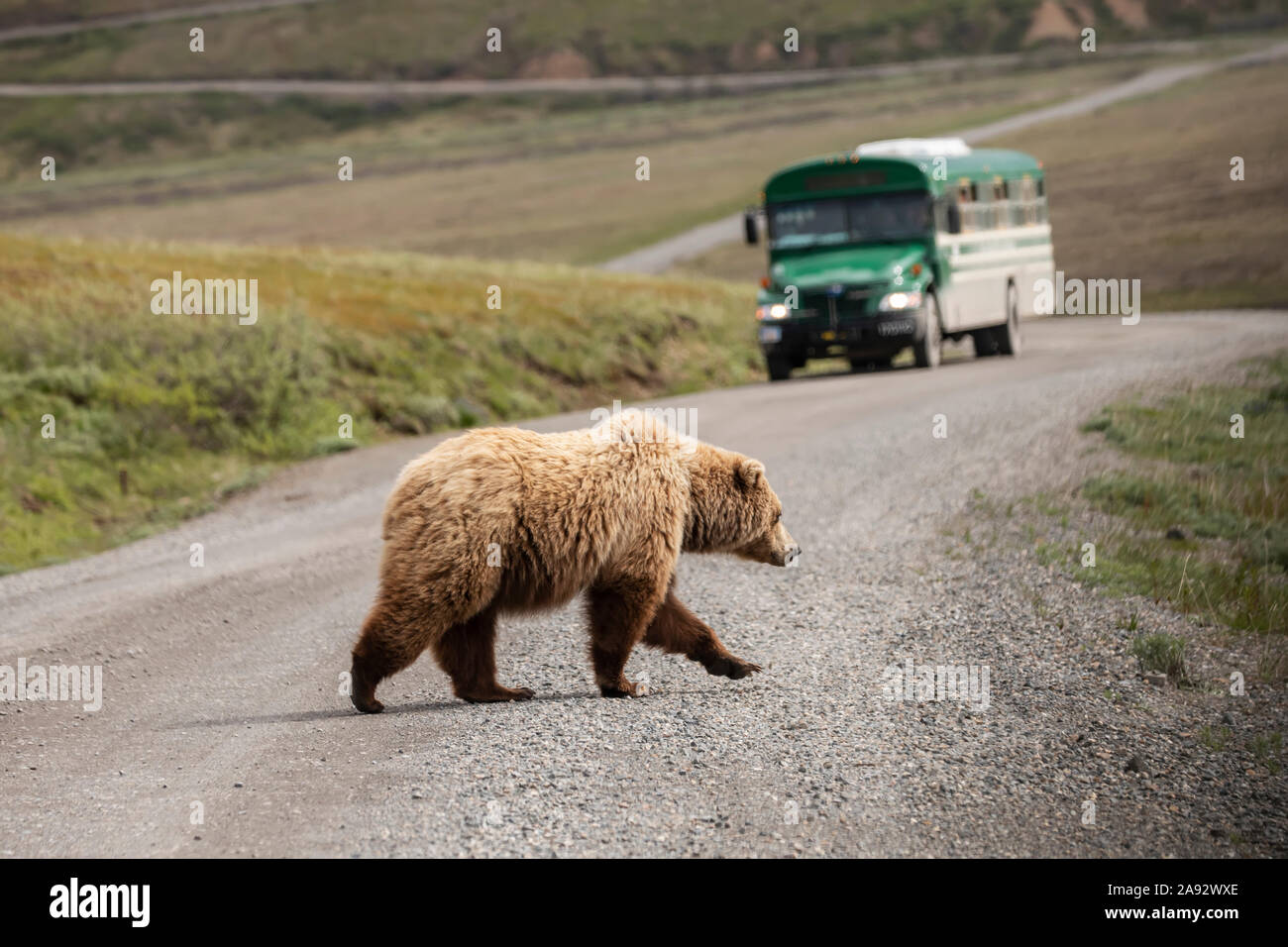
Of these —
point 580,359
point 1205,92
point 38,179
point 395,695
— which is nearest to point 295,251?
point 580,359

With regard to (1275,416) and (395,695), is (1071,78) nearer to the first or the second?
(1275,416)

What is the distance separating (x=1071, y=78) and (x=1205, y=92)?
27.4m

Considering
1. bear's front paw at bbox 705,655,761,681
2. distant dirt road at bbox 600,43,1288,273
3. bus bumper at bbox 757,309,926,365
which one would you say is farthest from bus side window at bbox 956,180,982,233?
distant dirt road at bbox 600,43,1288,273

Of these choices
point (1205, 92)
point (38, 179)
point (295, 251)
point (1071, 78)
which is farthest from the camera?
point (38, 179)

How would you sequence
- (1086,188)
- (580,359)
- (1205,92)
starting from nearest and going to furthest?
(580,359)
(1086,188)
(1205,92)

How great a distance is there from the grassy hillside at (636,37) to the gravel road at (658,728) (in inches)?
5965

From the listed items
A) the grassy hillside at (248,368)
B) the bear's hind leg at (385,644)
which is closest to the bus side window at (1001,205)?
the grassy hillside at (248,368)

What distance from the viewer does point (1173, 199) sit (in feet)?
200

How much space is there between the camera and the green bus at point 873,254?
955 inches

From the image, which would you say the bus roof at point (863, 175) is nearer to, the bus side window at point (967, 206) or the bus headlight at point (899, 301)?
the bus side window at point (967, 206)

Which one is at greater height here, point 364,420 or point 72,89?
point 72,89

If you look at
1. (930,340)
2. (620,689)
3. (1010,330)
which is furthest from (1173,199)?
(620,689)

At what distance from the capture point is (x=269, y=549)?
44.0 ft

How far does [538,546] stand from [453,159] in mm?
110073
